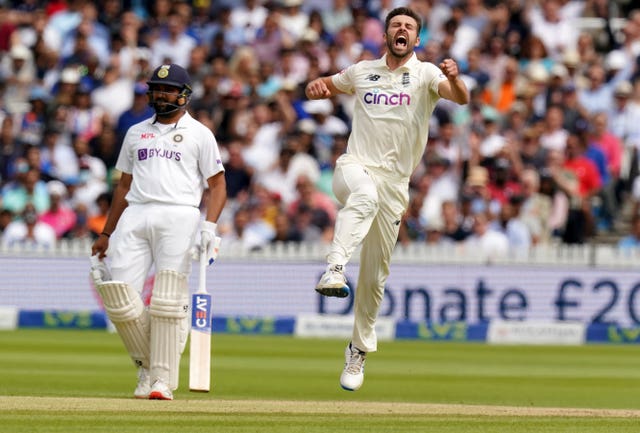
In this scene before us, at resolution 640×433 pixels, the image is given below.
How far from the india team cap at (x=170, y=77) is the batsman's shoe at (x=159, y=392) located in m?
1.80

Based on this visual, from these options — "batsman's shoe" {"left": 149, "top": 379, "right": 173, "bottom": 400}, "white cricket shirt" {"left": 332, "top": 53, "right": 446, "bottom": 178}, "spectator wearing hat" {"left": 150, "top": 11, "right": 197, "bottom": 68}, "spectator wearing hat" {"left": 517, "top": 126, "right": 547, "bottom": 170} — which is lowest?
"batsman's shoe" {"left": 149, "top": 379, "right": 173, "bottom": 400}

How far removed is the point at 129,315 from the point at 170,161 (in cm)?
Answer: 96

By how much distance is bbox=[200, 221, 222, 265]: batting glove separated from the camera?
9.16 meters

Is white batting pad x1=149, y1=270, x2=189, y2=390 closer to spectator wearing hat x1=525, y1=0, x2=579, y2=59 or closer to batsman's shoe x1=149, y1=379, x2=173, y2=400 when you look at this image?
batsman's shoe x1=149, y1=379, x2=173, y2=400

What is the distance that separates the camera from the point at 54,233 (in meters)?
18.5

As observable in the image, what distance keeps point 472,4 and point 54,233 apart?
22.6 feet

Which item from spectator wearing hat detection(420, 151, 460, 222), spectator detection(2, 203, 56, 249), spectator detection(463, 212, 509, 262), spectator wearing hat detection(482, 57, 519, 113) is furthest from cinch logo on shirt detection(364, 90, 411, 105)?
spectator wearing hat detection(482, 57, 519, 113)

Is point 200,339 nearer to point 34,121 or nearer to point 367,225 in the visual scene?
point 367,225

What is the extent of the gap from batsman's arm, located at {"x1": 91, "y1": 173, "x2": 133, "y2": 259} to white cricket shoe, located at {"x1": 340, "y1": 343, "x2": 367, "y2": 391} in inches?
70.3

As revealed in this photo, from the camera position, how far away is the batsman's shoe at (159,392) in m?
9.16

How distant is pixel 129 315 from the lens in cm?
927

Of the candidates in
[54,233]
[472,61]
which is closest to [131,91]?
[54,233]

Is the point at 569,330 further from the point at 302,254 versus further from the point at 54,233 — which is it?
the point at 54,233

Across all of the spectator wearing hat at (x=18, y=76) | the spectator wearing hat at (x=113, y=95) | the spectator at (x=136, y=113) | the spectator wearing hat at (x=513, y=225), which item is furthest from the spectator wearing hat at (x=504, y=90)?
the spectator wearing hat at (x=18, y=76)
